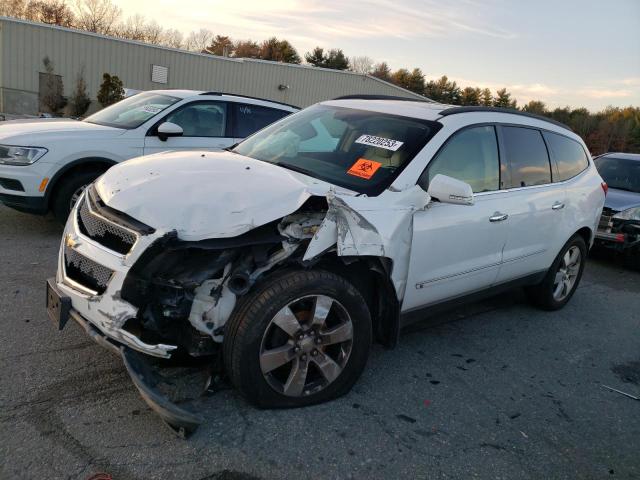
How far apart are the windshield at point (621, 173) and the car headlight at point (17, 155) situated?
27.5 feet

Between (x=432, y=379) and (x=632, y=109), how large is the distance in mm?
71840

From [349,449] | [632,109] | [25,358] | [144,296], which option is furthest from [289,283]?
[632,109]

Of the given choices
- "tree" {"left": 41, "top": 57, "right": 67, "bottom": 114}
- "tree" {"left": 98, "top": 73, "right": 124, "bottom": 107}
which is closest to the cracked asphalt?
"tree" {"left": 98, "top": 73, "right": 124, "bottom": 107}

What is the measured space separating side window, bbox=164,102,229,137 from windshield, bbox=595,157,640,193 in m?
6.35

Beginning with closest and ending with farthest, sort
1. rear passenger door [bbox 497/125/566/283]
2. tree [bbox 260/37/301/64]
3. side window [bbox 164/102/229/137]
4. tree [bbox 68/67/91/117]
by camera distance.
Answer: rear passenger door [bbox 497/125/566/283] < side window [bbox 164/102/229/137] < tree [bbox 68/67/91/117] < tree [bbox 260/37/301/64]

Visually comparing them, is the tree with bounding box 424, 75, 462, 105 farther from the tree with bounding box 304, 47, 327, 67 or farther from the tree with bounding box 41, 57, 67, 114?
the tree with bounding box 41, 57, 67, 114

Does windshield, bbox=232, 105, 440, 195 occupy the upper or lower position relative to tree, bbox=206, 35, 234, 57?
lower

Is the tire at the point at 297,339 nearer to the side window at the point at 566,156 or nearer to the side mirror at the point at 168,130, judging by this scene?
the side window at the point at 566,156

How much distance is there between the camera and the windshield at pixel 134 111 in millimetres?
6445

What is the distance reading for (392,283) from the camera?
3.27 meters

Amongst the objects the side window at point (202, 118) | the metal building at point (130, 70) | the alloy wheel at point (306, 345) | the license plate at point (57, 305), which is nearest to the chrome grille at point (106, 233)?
A: the license plate at point (57, 305)

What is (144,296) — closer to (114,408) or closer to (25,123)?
(114,408)

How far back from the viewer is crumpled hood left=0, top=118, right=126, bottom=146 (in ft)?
18.0

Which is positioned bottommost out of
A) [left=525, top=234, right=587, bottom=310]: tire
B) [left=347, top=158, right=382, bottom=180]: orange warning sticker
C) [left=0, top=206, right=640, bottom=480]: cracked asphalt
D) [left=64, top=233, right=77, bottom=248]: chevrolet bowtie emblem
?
[left=0, top=206, right=640, bottom=480]: cracked asphalt
